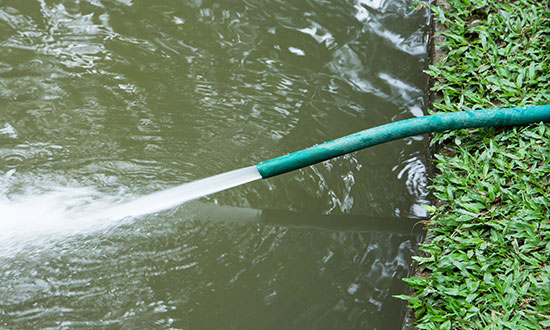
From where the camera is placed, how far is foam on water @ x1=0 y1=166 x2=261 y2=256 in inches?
136

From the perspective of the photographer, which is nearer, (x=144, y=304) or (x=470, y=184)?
(x=144, y=304)

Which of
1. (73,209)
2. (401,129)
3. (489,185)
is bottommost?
(489,185)

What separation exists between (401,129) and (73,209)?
2165 mm

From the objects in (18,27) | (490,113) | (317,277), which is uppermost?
(18,27)

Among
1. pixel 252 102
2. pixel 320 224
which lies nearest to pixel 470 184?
pixel 320 224

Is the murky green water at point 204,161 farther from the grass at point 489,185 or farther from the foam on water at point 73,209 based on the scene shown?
the grass at point 489,185

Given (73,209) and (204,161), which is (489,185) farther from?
(73,209)

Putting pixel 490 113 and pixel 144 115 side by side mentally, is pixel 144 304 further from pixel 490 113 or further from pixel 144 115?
pixel 490 113

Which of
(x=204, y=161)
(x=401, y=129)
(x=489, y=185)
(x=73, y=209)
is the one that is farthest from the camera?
(x=204, y=161)

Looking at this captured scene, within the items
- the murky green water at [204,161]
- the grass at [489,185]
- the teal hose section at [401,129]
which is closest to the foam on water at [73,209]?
the murky green water at [204,161]

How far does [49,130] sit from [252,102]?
1.53 meters

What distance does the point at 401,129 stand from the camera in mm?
3455

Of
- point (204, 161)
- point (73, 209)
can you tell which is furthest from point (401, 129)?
point (73, 209)

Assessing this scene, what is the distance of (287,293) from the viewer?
3199 mm
